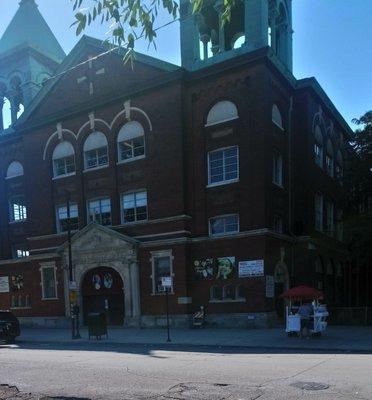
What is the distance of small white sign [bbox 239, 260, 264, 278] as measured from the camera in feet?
83.1

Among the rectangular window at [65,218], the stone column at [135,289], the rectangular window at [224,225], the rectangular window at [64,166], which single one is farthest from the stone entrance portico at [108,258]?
the rectangular window at [64,166]

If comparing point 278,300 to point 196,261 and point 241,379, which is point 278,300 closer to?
point 196,261

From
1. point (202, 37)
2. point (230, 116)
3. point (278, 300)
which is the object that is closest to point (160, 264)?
point (278, 300)

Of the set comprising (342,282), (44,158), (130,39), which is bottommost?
(342,282)

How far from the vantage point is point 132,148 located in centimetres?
3009

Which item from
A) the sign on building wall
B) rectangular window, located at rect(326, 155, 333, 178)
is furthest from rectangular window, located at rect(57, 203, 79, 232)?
rectangular window, located at rect(326, 155, 333, 178)

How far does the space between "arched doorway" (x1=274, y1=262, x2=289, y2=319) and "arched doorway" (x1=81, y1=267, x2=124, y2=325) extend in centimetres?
875

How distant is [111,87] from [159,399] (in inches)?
983

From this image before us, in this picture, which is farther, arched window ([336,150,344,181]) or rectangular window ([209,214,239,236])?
arched window ([336,150,344,181])

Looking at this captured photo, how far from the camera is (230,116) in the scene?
2741cm

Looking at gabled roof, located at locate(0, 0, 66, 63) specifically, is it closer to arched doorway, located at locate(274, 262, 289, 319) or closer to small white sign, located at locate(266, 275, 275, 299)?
arched doorway, located at locate(274, 262, 289, 319)

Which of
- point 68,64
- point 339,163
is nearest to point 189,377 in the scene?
point 68,64

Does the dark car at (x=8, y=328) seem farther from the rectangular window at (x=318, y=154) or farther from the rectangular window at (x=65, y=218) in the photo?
the rectangular window at (x=318, y=154)

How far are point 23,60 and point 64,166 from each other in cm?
948
